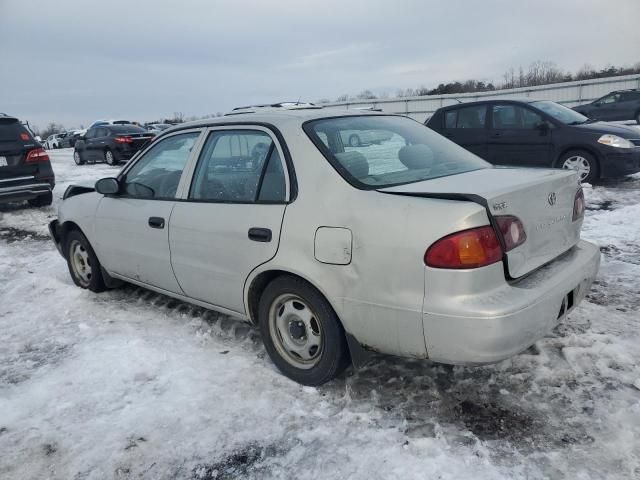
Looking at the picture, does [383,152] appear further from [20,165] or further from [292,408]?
[20,165]

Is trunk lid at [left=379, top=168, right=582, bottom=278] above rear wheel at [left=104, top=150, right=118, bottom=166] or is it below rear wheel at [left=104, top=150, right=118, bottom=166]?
above

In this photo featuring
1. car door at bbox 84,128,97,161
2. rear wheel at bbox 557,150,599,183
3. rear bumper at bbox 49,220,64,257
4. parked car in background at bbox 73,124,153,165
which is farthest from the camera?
car door at bbox 84,128,97,161

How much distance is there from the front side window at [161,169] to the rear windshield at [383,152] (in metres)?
1.13

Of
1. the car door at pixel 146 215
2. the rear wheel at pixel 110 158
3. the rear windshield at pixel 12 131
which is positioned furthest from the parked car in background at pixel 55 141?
the car door at pixel 146 215

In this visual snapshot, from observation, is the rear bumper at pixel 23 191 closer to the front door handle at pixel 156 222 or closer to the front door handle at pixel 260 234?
the front door handle at pixel 156 222

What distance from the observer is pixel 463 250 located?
7.73ft

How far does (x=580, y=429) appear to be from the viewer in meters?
2.53

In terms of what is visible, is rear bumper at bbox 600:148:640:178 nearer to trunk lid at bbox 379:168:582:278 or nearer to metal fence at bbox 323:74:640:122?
trunk lid at bbox 379:168:582:278

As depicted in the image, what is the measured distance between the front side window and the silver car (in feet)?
0.05

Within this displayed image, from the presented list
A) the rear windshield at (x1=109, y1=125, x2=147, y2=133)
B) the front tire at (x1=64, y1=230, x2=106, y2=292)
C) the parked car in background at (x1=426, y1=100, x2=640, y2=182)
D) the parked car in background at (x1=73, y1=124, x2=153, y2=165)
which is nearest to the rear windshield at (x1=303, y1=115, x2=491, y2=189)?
the front tire at (x1=64, y1=230, x2=106, y2=292)

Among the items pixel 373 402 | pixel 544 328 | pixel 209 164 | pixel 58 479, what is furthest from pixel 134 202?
pixel 544 328

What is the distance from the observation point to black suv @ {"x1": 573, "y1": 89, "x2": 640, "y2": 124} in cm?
2077

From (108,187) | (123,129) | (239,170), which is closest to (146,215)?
(108,187)

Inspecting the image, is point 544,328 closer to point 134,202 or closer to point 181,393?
point 181,393
